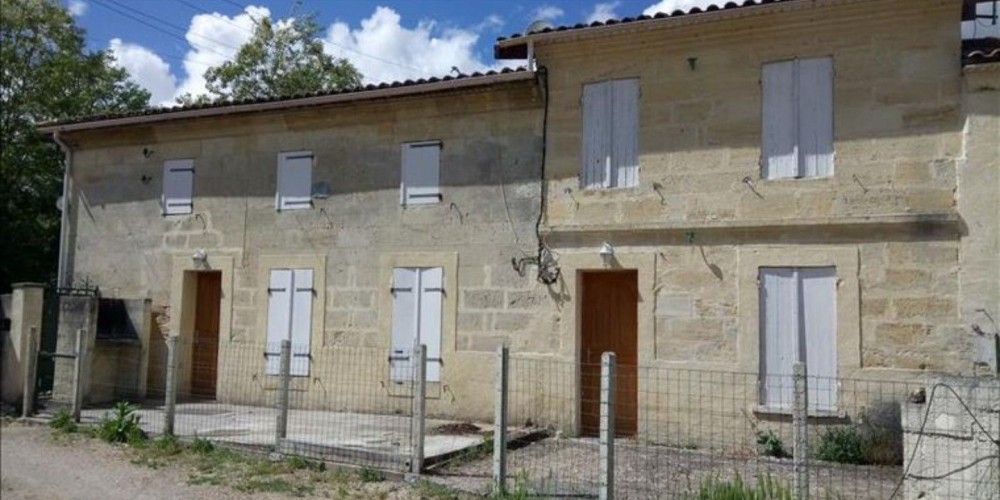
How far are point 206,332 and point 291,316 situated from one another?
2.22m

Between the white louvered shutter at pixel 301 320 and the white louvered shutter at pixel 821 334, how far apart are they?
7.24 m

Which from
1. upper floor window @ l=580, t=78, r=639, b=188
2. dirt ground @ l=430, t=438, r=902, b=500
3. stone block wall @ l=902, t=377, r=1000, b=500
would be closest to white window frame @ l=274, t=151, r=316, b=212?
upper floor window @ l=580, t=78, r=639, b=188

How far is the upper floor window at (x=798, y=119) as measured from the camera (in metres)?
9.84

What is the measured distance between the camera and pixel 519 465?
875cm

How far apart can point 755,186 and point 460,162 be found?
417cm

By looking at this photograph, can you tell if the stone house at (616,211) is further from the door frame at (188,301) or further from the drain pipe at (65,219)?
Answer: the drain pipe at (65,219)

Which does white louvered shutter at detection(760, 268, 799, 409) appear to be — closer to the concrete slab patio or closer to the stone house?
the stone house

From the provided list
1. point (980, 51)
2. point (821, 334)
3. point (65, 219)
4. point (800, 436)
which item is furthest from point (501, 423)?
point (65, 219)

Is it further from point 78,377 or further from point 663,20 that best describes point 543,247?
point 78,377

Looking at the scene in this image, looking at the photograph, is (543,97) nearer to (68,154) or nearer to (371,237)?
(371,237)

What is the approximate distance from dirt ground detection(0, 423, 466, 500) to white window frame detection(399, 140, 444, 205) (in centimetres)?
502

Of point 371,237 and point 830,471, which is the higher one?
point 371,237

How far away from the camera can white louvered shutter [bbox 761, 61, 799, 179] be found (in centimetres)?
995

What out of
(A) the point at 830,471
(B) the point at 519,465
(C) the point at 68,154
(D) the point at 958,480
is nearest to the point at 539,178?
(B) the point at 519,465
